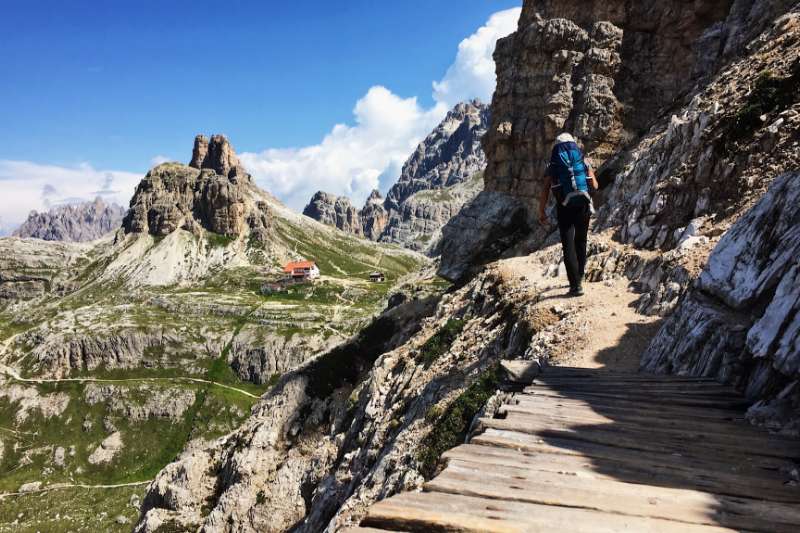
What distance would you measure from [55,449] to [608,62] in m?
126

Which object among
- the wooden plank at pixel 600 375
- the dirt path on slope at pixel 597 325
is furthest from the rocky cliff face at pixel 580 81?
the wooden plank at pixel 600 375

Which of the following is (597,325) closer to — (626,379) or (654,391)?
(626,379)

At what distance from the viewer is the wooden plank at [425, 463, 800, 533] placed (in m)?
3.77

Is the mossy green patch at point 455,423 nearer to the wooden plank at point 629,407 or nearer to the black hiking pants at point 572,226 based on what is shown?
the black hiking pants at point 572,226

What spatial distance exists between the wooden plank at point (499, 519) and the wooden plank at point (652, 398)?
4065 millimetres

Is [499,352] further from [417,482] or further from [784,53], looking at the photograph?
[784,53]

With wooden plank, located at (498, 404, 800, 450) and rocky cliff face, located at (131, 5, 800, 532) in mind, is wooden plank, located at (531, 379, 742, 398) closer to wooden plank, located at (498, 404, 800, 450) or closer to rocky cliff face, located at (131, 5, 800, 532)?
rocky cliff face, located at (131, 5, 800, 532)

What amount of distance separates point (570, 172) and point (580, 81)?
1126 inches

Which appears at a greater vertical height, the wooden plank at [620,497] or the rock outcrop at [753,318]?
the rock outcrop at [753,318]

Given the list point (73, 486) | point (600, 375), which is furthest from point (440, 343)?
point (73, 486)

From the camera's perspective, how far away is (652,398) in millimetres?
7625

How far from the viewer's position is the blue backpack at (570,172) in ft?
45.4

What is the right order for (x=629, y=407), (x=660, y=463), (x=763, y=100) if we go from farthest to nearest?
(x=763, y=100) < (x=629, y=407) < (x=660, y=463)

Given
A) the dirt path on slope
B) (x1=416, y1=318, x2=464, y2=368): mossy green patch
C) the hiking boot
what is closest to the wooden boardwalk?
the dirt path on slope
